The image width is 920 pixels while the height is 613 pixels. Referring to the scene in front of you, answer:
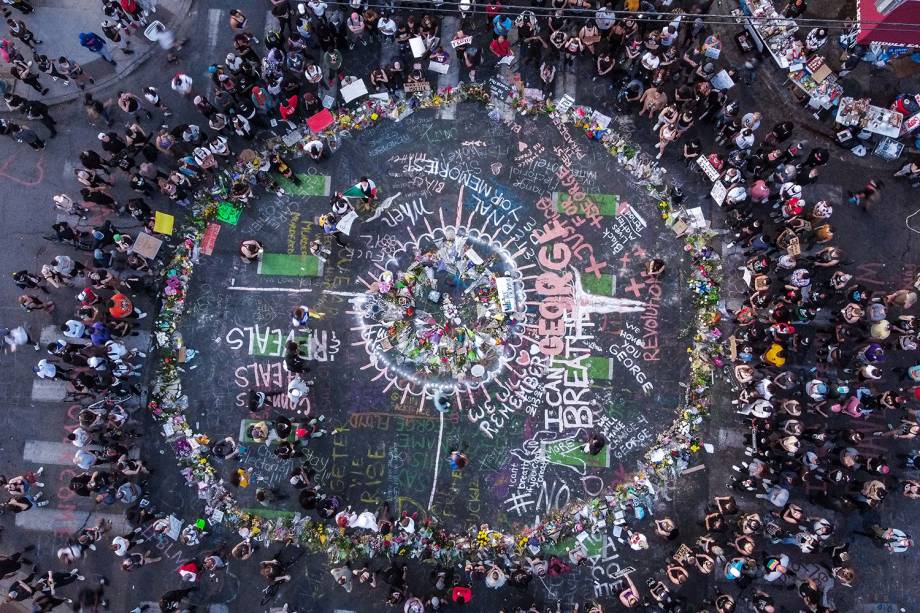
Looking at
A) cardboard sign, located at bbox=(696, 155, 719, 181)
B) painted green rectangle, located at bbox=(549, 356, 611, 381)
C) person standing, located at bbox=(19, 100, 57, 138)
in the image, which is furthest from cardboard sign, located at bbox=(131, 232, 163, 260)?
cardboard sign, located at bbox=(696, 155, 719, 181)

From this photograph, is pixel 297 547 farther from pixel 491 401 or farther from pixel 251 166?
pixel 251 166

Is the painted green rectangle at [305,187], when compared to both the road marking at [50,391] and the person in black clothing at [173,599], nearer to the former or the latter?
the road marking at [50,391]

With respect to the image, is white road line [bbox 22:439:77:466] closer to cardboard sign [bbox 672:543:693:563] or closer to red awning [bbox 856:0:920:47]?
cardboard sign [bbox 672:543:693:563]

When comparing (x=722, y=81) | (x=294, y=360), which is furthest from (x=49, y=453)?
(x=722, y=81)

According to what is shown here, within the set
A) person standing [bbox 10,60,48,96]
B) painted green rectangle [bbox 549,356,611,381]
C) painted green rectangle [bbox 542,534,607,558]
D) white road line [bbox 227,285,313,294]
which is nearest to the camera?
painted green rectangle [bbox 542,534,607,558]

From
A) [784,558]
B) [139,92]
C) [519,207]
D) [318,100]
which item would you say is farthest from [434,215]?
[784,558]

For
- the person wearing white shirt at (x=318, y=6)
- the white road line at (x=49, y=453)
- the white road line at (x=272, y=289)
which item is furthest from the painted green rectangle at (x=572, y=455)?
the person wearing white shirt at (x=318, y=6)
